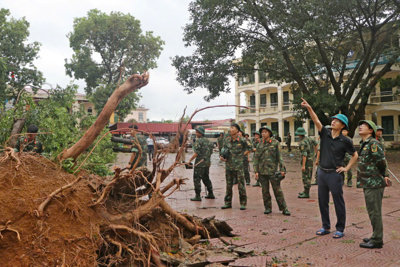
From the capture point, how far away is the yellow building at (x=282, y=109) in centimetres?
3247

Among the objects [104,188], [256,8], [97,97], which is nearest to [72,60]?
[97,97]

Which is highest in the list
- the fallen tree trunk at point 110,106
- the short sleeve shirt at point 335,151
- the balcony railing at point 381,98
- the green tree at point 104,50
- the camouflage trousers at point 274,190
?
the green tree at point 104,50

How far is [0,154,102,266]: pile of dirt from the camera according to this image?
312cm

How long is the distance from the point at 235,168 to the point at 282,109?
112 ft

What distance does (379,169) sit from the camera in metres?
4.82

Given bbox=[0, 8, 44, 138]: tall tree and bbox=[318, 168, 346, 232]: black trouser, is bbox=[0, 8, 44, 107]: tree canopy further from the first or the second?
bbox=[318, 168, 346, 232]: black trouser

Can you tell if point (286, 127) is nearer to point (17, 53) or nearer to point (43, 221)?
point (17, 53)

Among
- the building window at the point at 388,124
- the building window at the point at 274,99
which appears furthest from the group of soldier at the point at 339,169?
the building window at the point at 274,99

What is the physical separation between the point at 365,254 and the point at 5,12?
112 feet

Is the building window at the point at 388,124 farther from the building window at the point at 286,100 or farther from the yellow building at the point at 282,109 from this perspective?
the building window at the point at 286,100

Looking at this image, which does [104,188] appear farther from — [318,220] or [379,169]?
[318,220]

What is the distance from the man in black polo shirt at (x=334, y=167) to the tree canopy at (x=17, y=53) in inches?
1113

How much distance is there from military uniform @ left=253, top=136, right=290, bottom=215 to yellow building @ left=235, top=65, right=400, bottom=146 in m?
28.0

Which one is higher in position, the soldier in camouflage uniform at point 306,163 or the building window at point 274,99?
the building window at point 274,99
